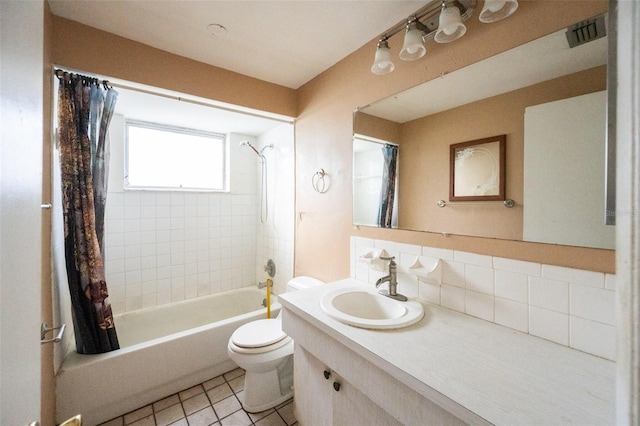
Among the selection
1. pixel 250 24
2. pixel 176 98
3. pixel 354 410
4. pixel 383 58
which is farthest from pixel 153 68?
pixel 354 410

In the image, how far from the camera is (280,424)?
1.55 metres

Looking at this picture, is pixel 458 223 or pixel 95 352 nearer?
pixel 458 223

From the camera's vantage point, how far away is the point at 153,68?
173cm

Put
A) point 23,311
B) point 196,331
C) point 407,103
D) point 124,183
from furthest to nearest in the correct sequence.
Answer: point 124,183 < point 196,331 < point 407,103 < point 23,311

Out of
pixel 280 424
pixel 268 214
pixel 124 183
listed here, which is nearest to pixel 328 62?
pixel 268 214

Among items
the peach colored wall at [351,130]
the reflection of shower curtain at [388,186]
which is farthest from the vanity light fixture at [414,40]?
the reflection of shower curtain at [388,186]

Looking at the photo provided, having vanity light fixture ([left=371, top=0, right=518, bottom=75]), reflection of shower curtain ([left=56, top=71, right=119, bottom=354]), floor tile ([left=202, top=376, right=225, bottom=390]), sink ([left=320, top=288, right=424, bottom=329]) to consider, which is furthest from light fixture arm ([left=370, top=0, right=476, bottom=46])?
floor tile ([left=202, top=376, right=225, bottom=390])

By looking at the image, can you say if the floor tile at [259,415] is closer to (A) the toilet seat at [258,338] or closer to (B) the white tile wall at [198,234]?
(A) the toilet seat at [258,338]

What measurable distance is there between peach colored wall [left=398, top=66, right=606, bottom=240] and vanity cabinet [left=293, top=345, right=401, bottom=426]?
0.85m

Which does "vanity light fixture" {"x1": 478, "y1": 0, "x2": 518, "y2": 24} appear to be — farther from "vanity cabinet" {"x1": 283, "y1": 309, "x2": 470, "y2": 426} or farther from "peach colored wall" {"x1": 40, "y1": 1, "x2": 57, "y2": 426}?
"peach colored wall" {"x1": 40, "y1": 1, "x2": 57, "y2": 426}

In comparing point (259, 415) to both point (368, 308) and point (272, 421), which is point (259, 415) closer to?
point (272, 421)

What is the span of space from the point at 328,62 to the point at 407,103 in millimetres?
811

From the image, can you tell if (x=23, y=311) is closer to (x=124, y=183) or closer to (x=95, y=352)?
(x=95, y=352)

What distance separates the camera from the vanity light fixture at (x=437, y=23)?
3.25 ft
